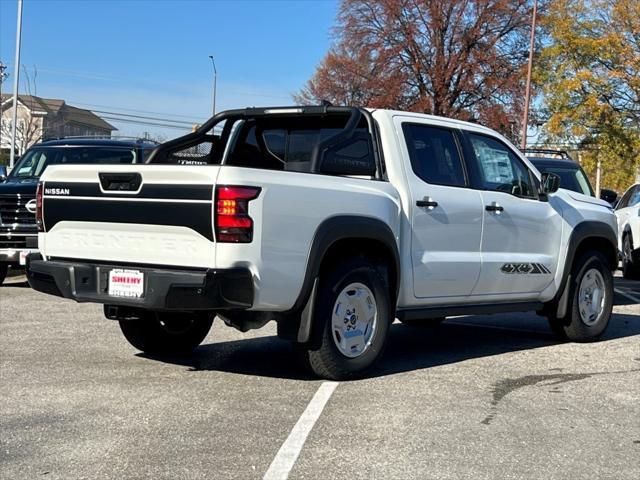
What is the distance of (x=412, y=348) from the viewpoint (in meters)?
7.91

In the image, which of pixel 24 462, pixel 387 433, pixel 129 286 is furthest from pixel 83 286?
pixel 387 433

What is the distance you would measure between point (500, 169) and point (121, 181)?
3438 millimetres

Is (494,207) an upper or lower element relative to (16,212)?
upper

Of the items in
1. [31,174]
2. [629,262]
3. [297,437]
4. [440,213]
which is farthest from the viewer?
[629,262]

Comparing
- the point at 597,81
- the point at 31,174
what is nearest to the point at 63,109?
the point at 597,81

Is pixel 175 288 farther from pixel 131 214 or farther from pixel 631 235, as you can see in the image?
pixel 631 235

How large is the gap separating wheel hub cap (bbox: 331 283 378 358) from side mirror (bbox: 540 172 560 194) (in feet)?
7.88

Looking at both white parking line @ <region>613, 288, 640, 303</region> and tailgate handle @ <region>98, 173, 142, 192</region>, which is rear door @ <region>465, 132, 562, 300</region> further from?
white parking line @ <region>613, 288, 640, 303</region>

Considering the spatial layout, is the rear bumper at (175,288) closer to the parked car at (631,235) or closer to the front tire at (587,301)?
the front tire at (587,301)

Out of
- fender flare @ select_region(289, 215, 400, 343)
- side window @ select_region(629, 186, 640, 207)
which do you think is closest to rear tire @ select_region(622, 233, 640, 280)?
side window @ select_region(629, 186, 640, 207)

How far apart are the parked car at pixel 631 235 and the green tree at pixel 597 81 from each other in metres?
15.2

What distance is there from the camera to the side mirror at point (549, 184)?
7.84m

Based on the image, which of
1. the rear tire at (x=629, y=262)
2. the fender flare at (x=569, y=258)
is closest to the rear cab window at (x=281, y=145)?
the fender flare at (x=569, y=258)

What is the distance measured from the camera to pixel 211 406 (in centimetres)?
546
